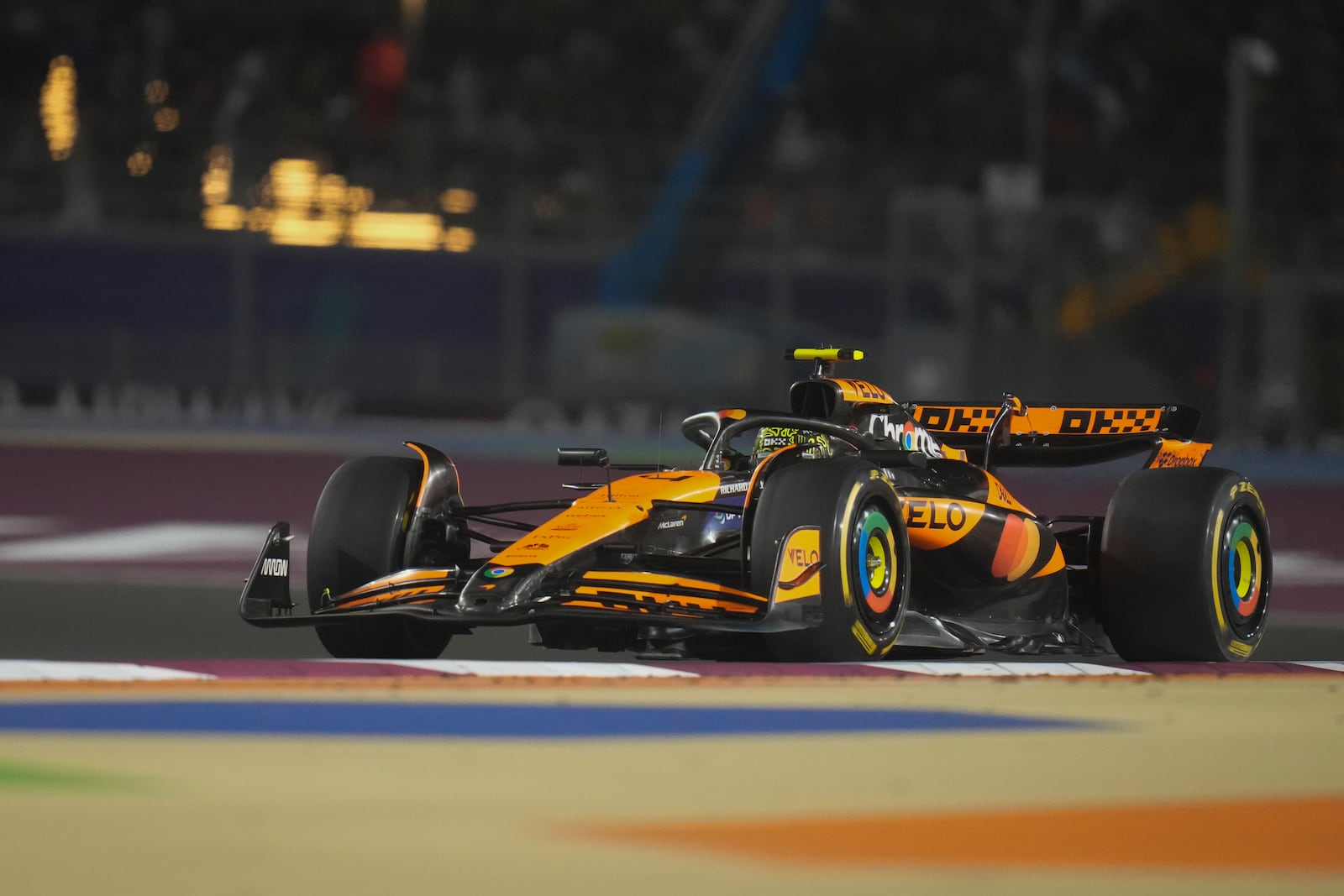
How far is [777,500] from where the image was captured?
20.4ft

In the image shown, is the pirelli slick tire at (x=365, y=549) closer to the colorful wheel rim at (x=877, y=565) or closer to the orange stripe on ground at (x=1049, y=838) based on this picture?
the colorful wheel rim at (x=877, y=565)

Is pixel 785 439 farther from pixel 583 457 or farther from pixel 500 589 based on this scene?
pixel 500 589

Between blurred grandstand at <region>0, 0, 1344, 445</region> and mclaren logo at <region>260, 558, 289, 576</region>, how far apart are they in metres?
17.0

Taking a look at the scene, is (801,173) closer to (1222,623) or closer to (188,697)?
(1222,623)

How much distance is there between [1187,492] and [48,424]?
1894 centimetres

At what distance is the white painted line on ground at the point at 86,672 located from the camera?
18.5 ft

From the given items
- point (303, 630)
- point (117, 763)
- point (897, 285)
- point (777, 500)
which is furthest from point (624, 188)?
point (117, 763)

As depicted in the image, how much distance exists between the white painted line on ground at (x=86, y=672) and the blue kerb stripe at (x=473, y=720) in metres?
0.39

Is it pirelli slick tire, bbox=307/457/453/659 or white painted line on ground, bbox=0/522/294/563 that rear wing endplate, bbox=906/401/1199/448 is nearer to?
pirelli slick tire, bbox=307/457/453/659

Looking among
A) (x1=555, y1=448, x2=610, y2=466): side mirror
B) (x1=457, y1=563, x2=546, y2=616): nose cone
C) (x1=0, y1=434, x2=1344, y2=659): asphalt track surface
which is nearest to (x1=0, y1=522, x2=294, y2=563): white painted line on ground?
(x1=0, y1=434, x2=1344, y2=659): asphalt track surface

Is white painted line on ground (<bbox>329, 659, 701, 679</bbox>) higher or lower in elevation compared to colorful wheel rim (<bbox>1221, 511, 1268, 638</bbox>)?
lower

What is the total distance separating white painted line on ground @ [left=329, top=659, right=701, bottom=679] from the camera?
5926mm

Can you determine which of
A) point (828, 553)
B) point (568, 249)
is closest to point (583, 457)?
point (828, 553)

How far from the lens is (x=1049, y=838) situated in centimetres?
403
